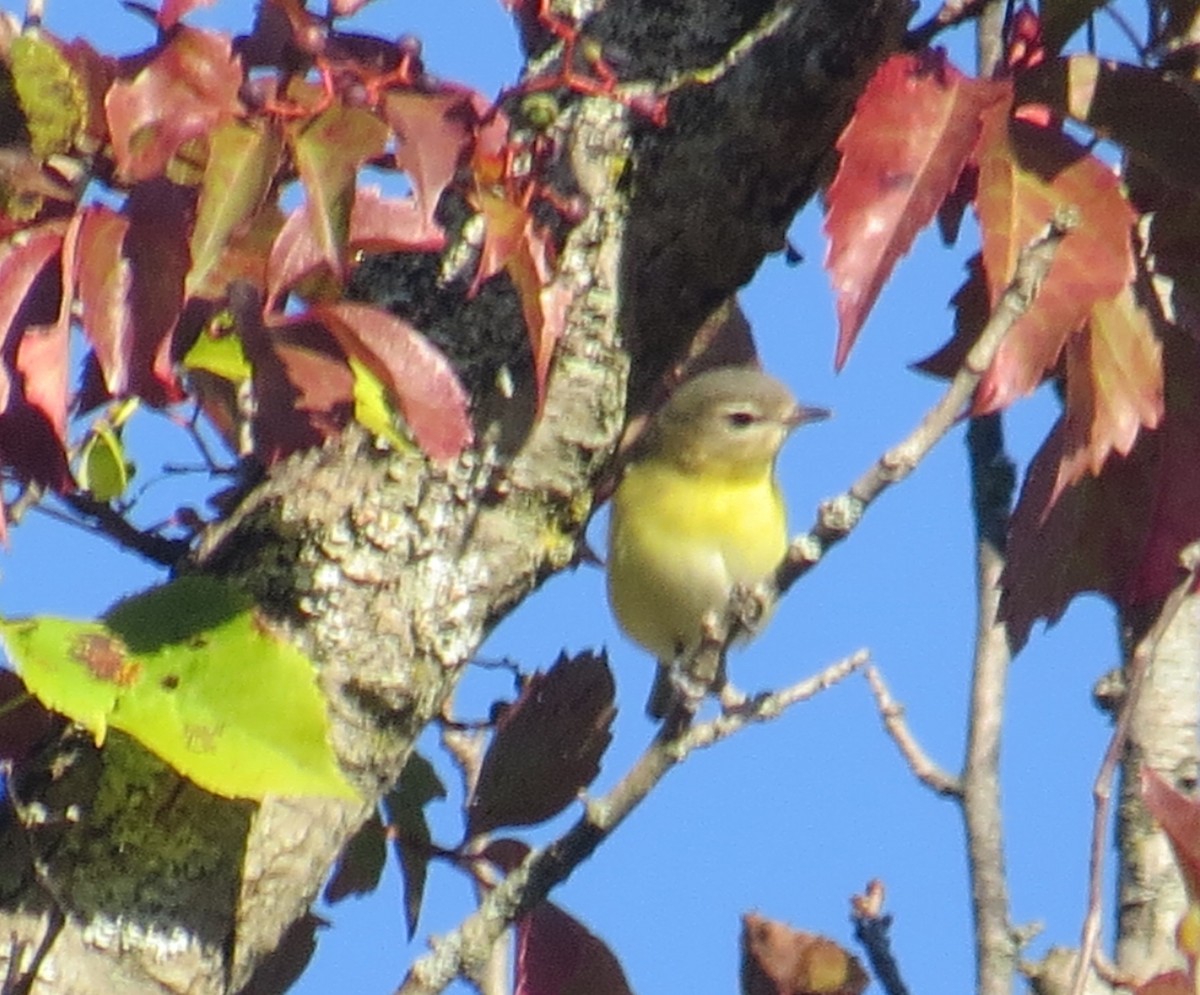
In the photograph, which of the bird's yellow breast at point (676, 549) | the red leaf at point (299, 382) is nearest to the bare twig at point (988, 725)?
the red leaf at point (299, 382)

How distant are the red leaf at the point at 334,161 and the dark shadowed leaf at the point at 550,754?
3.11 ft

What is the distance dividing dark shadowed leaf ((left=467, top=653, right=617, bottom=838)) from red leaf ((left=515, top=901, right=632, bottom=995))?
0.14 meters

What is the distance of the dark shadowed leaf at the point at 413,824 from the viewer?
2.39 m

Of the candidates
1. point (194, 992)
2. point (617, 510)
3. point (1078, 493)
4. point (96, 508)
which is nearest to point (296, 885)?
point (194, 992)

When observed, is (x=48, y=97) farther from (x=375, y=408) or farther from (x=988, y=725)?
(x=988, y=725)

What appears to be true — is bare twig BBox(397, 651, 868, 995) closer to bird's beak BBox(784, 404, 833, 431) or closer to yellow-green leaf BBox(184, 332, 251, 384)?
yellow-green leaf BBox(184, 332, 251, 384)

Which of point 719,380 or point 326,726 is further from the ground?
point 719,380

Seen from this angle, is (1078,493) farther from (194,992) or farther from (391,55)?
(194,992)

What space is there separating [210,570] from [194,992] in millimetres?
449

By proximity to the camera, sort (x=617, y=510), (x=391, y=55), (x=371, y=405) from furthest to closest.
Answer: (x=617, y=510) → (x=371, y=405) → (x=391, y=55)

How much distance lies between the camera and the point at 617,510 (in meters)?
4.84

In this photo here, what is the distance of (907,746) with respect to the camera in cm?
226

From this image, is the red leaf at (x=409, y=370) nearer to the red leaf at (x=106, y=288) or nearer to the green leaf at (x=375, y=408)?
the green leaf at (x=375, y=408)

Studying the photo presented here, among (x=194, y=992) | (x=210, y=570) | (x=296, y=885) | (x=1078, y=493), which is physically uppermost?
(x=1078, y=493)
